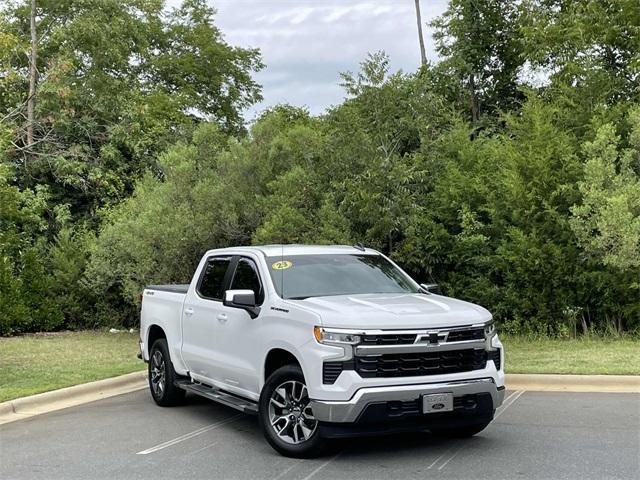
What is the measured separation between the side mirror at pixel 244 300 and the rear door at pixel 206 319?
61 centimetres

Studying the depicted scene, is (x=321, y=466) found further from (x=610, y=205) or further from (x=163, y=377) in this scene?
(x=610, y=205)

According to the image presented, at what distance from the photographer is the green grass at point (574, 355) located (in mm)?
9844

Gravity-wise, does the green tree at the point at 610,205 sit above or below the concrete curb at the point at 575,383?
above

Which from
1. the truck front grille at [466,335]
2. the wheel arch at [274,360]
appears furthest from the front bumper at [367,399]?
the wheel arch at [274,360]

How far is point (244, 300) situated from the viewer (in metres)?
6.95

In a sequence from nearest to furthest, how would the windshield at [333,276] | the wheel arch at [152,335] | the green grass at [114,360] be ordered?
1. the windshield at [333,276]
2. the wheel arch at [152,335]
3. the green grass at [114,360]

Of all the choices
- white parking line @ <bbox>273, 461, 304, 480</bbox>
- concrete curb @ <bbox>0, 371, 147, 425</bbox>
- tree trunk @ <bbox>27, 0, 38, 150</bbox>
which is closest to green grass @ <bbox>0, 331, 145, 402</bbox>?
concrete curb @ <bbox>0, 371, 147, 425</bbox>

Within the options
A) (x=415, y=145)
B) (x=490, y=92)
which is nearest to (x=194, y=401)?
(x=415, y=145)

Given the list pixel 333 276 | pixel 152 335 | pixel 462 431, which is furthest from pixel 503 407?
pixel 152 335

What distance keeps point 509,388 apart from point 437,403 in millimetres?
3834

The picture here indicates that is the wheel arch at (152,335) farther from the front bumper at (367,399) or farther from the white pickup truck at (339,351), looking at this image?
the front bumper at (367,399)

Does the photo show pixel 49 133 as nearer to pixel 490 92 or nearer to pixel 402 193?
pixel 402 193

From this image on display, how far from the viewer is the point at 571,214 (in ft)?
46.4

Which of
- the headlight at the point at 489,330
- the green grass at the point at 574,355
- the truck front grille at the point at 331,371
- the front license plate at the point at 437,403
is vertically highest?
the headlight at the point at 489,330
